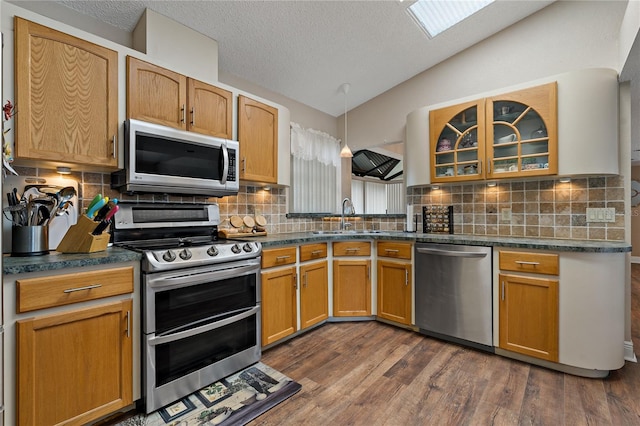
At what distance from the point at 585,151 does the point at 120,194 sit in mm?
3393

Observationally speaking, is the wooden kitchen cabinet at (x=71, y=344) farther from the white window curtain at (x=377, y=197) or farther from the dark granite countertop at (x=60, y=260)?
the white window curtain at (x=377, y=197)

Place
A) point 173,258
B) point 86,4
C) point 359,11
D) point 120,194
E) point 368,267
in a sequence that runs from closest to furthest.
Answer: point 173,258
point 86,4
point 120,194
point 359,11
point 368,267

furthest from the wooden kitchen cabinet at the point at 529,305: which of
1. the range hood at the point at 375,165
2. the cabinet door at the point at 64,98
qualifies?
the cabinet door at the point at 64,98

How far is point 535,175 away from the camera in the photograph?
2430mm

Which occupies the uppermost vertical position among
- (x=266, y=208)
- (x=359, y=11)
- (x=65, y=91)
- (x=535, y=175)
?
(x=359, y=11)

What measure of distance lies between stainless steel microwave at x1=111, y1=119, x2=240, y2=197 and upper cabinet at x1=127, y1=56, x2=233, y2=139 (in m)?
0.09

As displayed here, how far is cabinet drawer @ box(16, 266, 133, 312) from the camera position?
131cm

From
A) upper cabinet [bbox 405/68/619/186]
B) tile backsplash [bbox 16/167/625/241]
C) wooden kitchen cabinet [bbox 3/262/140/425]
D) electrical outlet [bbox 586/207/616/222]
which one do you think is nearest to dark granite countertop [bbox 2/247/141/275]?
wooden kitchen cabinet [bbox 3/262/140/425]

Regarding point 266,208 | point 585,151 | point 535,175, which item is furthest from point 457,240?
point 266,208

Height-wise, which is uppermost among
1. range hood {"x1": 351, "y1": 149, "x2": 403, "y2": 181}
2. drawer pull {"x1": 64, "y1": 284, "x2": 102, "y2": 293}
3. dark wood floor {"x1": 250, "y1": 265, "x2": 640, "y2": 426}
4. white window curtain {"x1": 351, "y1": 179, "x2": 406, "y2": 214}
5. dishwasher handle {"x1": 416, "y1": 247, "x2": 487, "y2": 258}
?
range hood {"x1": 351, "y1": 149, "x2": 403, "y2": 181}

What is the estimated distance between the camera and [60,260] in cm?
142

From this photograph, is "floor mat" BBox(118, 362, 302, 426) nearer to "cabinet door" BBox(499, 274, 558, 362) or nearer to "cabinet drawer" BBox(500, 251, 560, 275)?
"cabinet door" BBox(499, 274, 558, 362)

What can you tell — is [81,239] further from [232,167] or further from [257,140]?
[257,140]

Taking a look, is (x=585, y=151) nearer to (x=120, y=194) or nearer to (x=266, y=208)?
(x=266, y=208)
